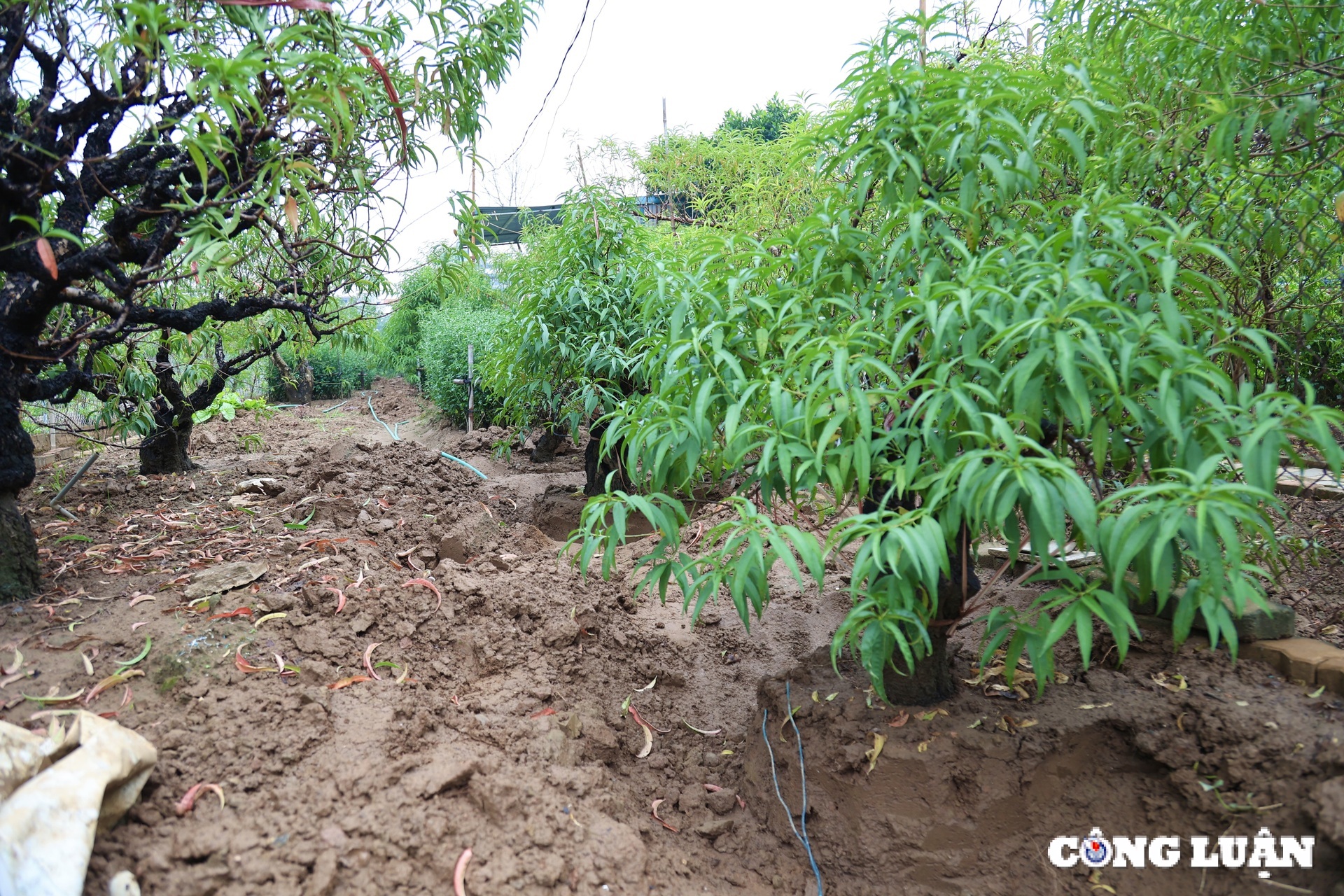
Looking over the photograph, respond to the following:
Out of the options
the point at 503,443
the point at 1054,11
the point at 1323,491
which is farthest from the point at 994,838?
the point at 503,443

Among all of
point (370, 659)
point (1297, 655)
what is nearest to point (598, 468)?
point (370, 659)

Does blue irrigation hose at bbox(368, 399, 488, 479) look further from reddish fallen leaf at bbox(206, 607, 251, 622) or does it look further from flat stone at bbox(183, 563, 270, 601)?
reddish fallen leaf at bbox(206, 607, 251, 622)

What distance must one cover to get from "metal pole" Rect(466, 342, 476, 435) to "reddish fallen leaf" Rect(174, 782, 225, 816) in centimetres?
537

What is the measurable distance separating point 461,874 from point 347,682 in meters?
0.80

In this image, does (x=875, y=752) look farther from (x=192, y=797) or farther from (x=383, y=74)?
(x=383, y=74)

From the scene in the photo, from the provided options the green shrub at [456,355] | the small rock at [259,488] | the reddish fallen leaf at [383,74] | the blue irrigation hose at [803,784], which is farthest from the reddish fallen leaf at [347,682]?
the green shrub at [456,355]

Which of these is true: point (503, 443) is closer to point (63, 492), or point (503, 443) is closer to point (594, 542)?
point (63, 492)

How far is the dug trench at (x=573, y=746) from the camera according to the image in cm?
155

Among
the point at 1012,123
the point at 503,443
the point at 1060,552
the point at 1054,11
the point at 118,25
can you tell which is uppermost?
the point at 1054,11

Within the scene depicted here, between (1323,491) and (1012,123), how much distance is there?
2.28m

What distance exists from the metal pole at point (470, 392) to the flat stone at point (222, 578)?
14.3 ft

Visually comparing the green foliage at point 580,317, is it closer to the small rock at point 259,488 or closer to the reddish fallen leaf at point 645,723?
the small rock at point 259,488

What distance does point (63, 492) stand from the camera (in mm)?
3182

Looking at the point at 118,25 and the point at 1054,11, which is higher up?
the point at 1054,11
